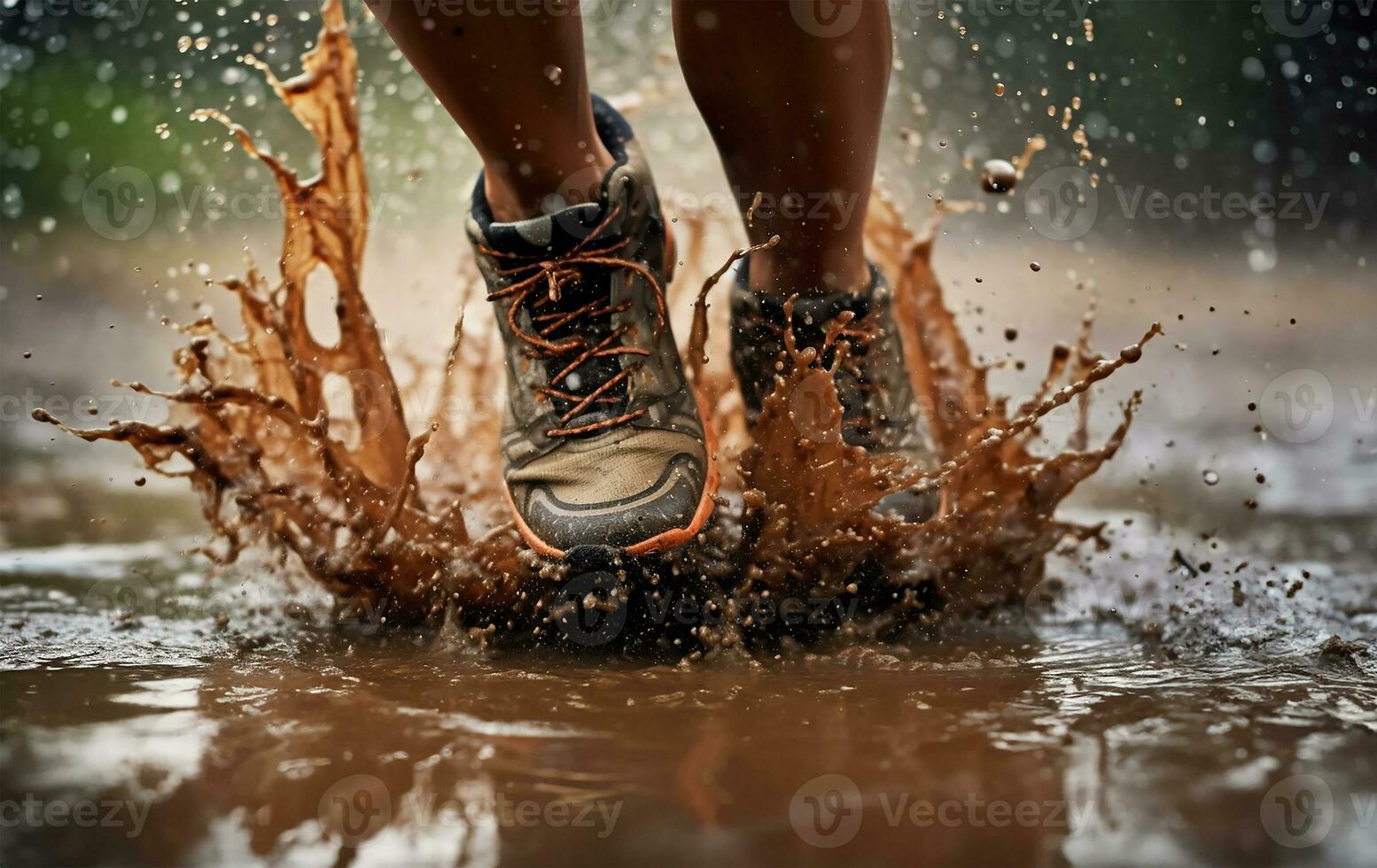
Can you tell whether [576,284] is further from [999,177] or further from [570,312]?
[999,177]

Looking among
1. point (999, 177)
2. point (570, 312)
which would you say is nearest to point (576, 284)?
point (570, 312)

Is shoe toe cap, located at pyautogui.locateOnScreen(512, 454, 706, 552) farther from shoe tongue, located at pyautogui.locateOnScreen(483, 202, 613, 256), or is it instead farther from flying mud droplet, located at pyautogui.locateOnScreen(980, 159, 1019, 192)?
flying mud droplet, located at pyautogui.locateOnScreen(980, 159, 1019, 192)

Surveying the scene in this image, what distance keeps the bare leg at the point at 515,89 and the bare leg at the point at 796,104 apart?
0.46 ft

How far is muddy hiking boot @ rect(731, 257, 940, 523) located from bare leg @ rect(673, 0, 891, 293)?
6 centimetres

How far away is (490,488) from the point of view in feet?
5.51

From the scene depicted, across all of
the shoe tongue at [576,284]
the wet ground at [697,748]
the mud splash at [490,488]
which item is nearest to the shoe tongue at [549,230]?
the shoe tongue at [576,284]

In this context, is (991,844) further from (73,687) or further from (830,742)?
(73,687)

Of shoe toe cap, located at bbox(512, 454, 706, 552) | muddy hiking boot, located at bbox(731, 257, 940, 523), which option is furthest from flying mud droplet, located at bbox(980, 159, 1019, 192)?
shoe toe cap, located at bbox(512, 454, 706, 552)

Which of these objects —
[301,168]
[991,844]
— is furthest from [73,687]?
[301,168]

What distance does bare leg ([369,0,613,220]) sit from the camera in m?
1.09

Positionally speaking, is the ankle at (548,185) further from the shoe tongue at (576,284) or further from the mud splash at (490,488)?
the mud splash at (490,488)

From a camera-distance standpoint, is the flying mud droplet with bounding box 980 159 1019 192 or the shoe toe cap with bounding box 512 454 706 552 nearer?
the shoe toe cap with bounding box 512 454 706 552

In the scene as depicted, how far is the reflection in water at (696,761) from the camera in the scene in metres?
0.73

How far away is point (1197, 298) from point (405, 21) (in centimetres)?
345
